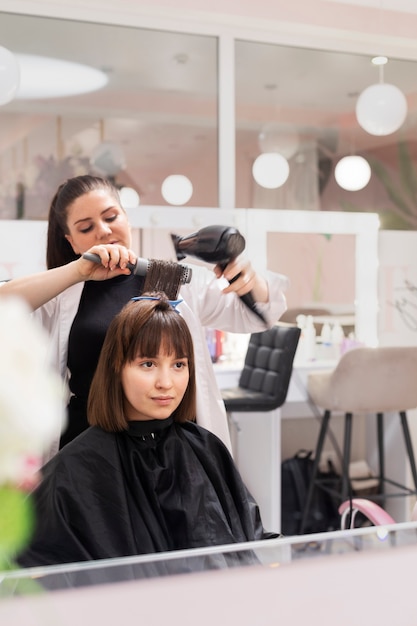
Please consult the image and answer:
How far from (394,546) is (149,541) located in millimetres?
357

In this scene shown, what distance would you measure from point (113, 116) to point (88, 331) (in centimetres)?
92

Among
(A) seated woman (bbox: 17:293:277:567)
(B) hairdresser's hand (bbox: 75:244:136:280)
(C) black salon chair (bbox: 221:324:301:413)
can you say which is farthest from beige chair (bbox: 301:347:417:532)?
(B) hairdresser's hand (bbox: 75:244:136:280)

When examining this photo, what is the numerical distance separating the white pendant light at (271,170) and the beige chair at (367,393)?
59 centimetres

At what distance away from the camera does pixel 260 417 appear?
2.40 metres

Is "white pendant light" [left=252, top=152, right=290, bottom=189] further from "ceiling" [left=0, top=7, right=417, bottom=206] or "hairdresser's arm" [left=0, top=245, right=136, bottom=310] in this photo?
"hairdresser's arm" [left=0, top=245, right=136, bottom=310]

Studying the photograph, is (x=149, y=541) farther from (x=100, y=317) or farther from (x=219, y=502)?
(x=100, y=317)

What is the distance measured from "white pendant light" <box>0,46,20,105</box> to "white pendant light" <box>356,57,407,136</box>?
0.86 m

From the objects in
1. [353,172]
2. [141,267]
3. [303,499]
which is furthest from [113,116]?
[303,499]

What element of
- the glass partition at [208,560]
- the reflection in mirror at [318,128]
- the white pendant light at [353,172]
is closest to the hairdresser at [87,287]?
the glass partition at [208,560]

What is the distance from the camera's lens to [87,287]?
1055mm

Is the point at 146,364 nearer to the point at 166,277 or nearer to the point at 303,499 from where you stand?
the point at 166,277

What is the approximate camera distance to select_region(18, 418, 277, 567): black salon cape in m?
0.91

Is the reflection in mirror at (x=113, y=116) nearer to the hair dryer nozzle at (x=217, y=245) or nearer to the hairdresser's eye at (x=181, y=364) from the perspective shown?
the hair dryer nozzle at (x=217, y=245)

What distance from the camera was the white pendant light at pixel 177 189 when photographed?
1736 millimetres
